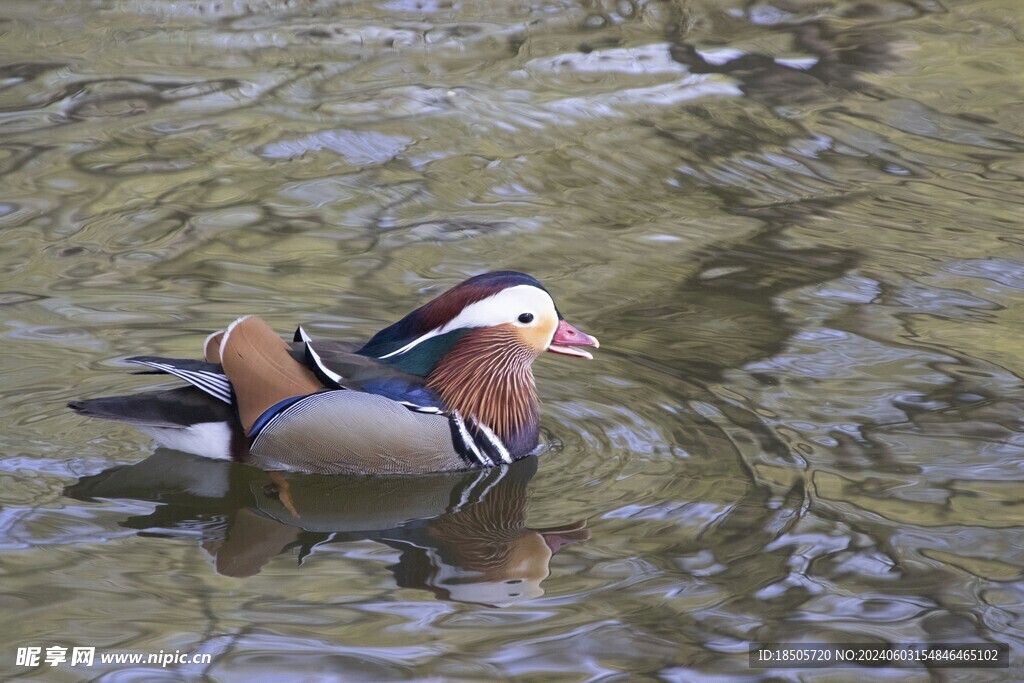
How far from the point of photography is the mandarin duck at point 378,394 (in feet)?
15.0

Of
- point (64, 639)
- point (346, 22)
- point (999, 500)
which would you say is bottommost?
point (999, 500)

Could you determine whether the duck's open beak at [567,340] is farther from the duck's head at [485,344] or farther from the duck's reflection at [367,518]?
the duck's reflection at [367,518]

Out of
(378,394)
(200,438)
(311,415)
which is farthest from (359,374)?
(200,438)

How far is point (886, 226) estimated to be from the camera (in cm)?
706

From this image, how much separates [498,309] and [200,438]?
1154mm

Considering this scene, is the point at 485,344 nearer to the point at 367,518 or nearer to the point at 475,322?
the point at 475,322

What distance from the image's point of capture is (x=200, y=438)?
467 centimetres

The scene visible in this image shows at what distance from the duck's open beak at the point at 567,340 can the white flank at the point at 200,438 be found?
1.23 m

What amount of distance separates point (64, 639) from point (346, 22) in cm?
652

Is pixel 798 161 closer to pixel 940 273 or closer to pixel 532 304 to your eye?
pixel 940 273

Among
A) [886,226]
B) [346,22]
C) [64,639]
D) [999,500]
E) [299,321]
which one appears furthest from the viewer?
[346,22]

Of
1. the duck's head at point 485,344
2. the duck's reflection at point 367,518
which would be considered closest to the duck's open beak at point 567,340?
the duck's head at point 485,344

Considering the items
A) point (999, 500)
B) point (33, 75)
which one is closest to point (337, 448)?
point (999, 500)

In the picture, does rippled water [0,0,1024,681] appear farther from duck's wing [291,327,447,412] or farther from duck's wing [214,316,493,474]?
duck's wing [291,327,447,412]
